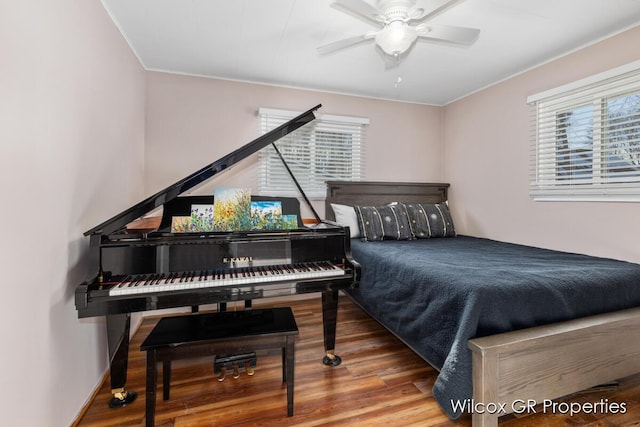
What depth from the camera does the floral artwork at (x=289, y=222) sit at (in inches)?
80.1

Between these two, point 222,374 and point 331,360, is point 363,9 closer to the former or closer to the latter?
point 331,360

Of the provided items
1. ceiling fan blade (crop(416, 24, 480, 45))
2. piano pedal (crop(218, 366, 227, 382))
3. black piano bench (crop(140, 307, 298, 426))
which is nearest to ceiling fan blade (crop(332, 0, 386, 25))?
ceiling fan blade (crop(416, 24, 480, 45))

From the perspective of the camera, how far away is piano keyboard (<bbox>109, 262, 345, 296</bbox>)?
1.48m

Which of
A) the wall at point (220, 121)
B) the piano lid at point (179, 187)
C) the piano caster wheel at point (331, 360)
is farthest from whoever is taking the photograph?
the wall at point (220, 121)

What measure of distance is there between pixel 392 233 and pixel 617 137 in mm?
1889

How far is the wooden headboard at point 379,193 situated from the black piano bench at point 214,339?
1.82m

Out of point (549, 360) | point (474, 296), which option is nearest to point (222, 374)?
point (474, 296)

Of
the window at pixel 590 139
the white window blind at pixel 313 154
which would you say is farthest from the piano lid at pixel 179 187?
the window at pixel 590 139

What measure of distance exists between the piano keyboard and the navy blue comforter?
0.56m

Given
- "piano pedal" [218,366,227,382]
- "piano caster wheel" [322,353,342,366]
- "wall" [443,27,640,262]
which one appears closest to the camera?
"piano pedal" [218,366,227,382]

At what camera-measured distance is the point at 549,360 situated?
1489 millimetres

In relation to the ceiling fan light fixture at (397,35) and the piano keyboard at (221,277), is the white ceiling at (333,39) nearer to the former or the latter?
A: the ceiling fan light fixture at (397,35)

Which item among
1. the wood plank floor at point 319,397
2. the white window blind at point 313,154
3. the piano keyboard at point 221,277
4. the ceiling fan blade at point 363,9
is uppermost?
the ceiling fan blade at point 363,9

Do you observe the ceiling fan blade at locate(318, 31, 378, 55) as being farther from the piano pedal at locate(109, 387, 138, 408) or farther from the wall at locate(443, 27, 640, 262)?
the piano pedal at locate(109, 387, 138, 408)
